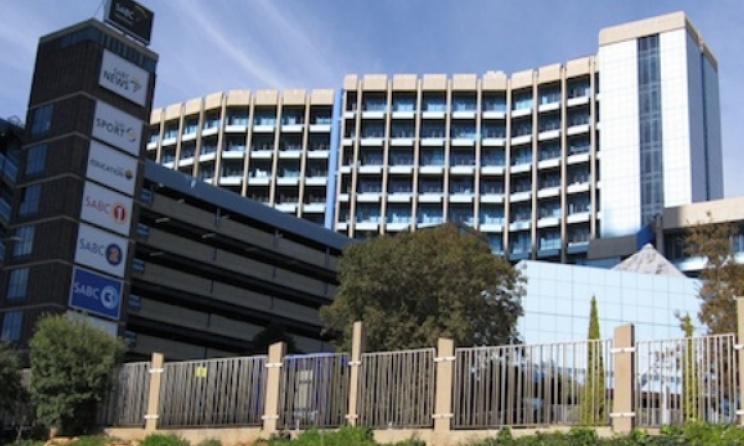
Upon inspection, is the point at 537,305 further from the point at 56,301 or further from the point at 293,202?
the point at 293,202

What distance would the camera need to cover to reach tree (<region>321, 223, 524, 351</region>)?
1822 inches

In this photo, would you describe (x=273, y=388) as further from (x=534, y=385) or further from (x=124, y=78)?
(x=124, y=78)

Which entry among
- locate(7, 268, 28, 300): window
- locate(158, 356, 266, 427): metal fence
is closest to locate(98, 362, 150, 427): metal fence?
locate(158, 356, 266, 427): metal fence

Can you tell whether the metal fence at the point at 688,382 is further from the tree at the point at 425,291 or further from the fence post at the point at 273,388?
the tree at the point at 425,291

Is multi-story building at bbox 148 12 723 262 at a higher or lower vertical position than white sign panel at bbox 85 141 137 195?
higher

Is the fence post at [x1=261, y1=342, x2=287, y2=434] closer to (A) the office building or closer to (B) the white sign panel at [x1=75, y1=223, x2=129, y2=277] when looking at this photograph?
(A) the office building

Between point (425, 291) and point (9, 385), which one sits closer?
point (9, 385)

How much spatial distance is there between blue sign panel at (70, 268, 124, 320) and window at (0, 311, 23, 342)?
3.69 m

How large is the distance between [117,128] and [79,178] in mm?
Answer: 5161

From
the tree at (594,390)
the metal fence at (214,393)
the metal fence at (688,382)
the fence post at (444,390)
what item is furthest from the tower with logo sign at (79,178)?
the metal fence at (688,382)

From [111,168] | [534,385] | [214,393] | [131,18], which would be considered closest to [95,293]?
[111,168]

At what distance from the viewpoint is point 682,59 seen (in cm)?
10712

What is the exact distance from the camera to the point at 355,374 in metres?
26.7

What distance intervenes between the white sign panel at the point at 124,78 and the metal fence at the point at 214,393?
46362 millimetres
